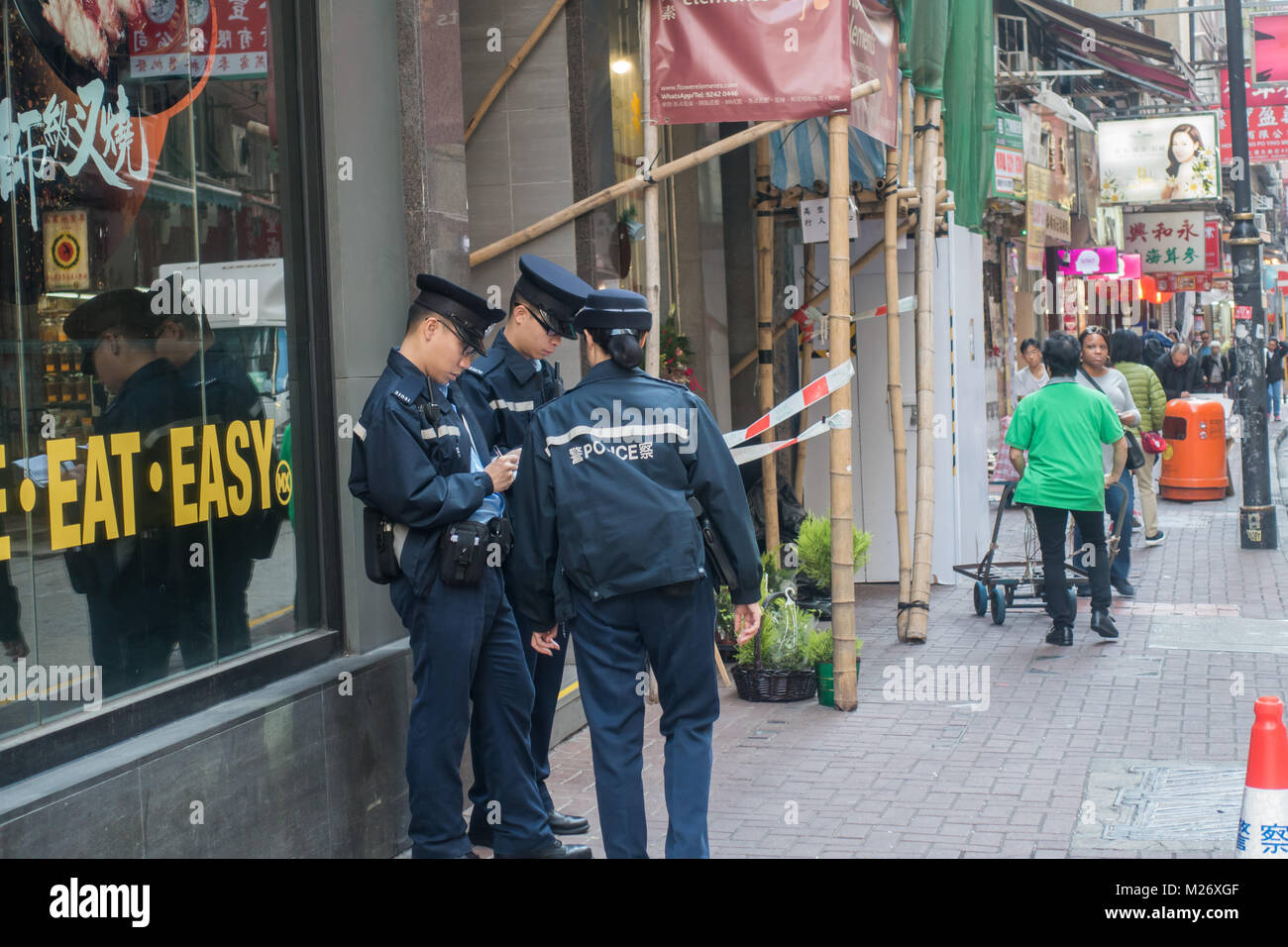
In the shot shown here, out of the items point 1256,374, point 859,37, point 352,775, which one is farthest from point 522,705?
point 1256,374

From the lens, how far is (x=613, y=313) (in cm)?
491

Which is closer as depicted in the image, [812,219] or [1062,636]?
[1062,636]

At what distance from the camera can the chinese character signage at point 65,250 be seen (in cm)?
429

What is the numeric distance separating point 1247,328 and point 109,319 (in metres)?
11.8

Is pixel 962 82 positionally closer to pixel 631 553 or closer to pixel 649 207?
pixel 649 207

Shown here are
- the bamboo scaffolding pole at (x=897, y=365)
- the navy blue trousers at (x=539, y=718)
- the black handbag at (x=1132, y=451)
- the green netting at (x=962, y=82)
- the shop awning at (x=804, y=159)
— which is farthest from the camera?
the black handbag at (x=1132, y=451)

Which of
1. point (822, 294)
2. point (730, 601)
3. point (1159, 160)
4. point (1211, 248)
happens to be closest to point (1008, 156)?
point (822, 294)

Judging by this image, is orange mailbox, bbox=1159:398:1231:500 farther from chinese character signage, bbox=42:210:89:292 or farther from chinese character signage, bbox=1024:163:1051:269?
chinese character signage, bbox=42:210:89:292

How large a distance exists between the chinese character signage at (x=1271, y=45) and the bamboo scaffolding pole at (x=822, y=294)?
1426 centimetres

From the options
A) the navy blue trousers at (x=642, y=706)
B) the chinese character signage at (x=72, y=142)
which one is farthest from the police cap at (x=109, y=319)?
the navy blue trousers at (x=642, y=706)

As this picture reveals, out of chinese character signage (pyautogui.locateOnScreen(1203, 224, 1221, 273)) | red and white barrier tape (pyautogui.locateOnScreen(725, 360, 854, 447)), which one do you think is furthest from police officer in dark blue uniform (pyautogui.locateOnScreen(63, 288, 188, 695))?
chinese character signage (pyautogui.locateOnScreen(1203, 224, 1221, 273))

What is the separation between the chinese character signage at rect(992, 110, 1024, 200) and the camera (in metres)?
15.9

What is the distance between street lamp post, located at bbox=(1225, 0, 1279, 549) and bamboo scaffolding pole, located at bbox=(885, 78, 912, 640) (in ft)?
17.5

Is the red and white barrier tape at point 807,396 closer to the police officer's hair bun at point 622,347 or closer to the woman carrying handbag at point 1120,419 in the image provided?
the police officer's hair bun at point 622,347
